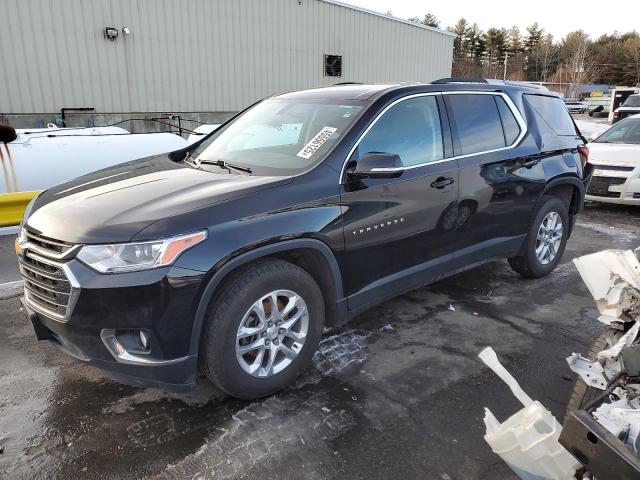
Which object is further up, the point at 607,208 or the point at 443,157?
the point at 443,157

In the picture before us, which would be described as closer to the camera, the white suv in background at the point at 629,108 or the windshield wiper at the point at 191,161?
the windshield wiper at the point at 191,161

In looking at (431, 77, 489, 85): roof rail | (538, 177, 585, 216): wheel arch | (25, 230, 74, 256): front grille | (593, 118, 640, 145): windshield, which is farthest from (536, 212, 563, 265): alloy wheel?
(593, 118, 640, 145): windshield

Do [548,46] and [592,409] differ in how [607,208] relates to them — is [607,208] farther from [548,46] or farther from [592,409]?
[548,46]

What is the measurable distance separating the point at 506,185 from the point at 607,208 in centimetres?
561

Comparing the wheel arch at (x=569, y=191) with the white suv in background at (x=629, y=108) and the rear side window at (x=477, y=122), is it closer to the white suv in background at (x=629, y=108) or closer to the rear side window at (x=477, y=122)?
the rear side window at (x=477, y=122)

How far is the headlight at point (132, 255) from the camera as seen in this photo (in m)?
2.33

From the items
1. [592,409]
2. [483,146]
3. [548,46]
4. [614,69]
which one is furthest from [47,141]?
[614,69]

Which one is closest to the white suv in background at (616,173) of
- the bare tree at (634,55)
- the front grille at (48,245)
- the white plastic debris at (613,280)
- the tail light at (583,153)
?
the tail light at (583,153)

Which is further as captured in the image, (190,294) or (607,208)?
(607,208)

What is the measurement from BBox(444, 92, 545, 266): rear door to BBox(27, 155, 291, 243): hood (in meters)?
1.65

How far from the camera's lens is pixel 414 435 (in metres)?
2.60

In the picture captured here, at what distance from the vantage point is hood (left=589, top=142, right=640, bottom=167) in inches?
302

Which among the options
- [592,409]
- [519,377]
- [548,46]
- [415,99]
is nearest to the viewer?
[592,409]

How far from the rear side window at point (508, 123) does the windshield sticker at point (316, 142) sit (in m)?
1.78
